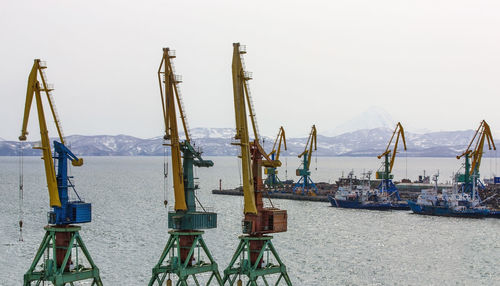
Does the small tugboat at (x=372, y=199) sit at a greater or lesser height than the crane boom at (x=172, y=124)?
lesser

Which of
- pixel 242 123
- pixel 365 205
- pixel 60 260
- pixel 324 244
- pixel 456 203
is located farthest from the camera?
pixel 365 205

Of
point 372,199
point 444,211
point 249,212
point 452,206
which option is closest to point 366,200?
point 372,199

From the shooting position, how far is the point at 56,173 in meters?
50.1

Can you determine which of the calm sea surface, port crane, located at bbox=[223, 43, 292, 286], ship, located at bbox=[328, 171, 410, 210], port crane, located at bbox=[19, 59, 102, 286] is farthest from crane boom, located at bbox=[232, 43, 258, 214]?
ship, located at bbox=[328, 171, 410, 210]

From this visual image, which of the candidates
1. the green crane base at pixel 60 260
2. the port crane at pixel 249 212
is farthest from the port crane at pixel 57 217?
the port crane at pixel 249 212

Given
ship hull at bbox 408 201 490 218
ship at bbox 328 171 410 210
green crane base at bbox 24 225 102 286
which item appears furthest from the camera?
ship at bbox 328 171 410 210

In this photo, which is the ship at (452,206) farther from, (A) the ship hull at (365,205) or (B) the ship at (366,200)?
(B) the ship at (366,200)

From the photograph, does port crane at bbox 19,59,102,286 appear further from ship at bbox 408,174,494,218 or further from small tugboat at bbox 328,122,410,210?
small tugboat at bbox 328,122,410,210

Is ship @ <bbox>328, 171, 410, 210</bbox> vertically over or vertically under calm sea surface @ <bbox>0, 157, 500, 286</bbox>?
over

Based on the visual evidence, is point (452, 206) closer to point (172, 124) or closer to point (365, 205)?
point (365, 205)

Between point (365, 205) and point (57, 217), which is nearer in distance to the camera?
point (57, 217)

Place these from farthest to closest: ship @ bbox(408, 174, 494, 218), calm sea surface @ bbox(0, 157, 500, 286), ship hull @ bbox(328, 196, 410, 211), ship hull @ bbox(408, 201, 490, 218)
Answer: ship hull @ bbox(328, 196, 410, 211), ship @ bbox(408, 174, 494, 218), ship hull @ bbox(408, 201, 490, 218), calm sea surface @ bbox(0, 157, 500, 286)

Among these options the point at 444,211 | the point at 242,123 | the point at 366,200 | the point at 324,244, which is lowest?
the point at 324,244

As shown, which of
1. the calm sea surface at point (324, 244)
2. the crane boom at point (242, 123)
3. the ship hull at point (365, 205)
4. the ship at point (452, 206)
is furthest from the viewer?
the ship hull at point (365, 205)
